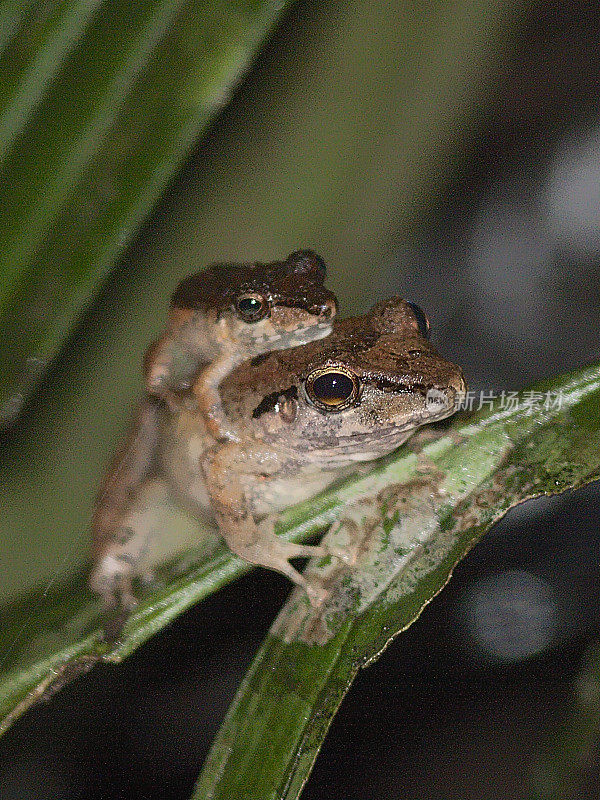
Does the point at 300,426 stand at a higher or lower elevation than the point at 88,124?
lower

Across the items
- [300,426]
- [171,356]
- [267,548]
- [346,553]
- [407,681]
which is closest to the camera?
[346,553]

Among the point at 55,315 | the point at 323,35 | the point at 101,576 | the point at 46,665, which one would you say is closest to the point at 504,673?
the point at 101,576

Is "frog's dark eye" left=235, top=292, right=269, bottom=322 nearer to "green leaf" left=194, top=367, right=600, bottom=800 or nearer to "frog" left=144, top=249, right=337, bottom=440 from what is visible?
"frog" left=144, top=249, right=337, bottom=440

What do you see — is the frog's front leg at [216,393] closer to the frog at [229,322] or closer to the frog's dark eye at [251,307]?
the frog at [229,322]

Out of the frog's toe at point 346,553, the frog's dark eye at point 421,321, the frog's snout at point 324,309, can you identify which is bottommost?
the frog's toe at point 346,553

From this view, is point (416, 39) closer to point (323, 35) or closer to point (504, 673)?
point (323, 35)

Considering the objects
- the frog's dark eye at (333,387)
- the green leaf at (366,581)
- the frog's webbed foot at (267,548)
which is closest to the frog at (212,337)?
the frog's dark eye at (333,387)

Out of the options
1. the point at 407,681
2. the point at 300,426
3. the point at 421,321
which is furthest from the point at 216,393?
the point at 407,681

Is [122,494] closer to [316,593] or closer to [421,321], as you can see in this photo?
[316,593]
